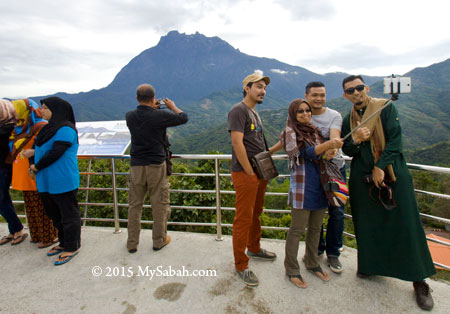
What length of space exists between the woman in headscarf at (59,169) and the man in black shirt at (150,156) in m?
0.65

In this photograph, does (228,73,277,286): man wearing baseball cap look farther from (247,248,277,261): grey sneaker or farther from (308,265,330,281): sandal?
(308,265,330,281): sandal

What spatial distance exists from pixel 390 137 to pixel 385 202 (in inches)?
22.3

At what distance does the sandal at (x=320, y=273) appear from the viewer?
2365mm

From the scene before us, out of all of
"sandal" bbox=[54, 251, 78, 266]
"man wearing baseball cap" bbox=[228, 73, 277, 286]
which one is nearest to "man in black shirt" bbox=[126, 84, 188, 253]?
"sandal" bbox=[54, 251, 78, 266]

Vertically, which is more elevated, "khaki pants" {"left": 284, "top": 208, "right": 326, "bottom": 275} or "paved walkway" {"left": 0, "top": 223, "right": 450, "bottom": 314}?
"khaki pants" {"left": 284, "top": 208, "right": 326, "bottom": 275}

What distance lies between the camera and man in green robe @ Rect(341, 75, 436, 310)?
2.09m

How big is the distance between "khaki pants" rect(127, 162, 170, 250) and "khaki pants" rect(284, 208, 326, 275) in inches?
57.2

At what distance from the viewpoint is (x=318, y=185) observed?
2207 millimetres

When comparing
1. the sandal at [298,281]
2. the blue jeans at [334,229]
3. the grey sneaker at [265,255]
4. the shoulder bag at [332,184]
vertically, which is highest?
the shoulder bag at [332,184]

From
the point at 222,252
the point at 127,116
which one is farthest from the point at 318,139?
the point at 127,116

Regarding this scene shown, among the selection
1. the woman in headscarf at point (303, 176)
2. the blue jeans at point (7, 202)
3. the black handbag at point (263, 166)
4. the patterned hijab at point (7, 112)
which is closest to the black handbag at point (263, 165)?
the black handbag at point (263, 166)

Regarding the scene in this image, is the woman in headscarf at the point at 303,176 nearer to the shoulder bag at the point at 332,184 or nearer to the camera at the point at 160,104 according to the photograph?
the shoulder bag at the point at 332,184

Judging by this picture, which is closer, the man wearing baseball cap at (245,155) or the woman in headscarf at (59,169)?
the man wearing baseball cap at (245,155)

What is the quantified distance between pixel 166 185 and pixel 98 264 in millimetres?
1114
